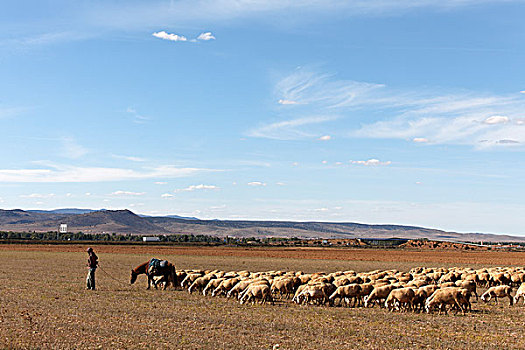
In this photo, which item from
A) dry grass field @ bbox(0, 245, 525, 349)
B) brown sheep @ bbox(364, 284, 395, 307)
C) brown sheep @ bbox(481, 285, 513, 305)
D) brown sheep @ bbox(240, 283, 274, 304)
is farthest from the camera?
brown sheep @ bbox(481, 285, 513, 305)

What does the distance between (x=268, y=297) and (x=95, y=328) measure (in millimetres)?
8561

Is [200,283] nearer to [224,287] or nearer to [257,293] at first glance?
[224,287]

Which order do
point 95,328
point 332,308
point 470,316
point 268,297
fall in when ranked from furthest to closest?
point 268,297 → point 332,308 → point 470,316 → point 95,328

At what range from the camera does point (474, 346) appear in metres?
15.3

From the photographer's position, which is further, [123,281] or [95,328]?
[123,281]

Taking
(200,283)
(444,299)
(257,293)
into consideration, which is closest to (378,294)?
(444,299)

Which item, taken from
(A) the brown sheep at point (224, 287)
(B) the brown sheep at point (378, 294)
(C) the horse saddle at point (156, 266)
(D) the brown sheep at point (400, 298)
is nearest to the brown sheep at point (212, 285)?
(A) the brown sheep at point (224, 287)

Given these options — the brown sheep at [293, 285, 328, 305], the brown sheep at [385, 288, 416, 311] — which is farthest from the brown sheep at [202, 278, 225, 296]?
the brown sheep at [385, 288, 416, 311]

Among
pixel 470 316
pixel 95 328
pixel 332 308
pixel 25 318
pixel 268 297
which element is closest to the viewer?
pixel 95 328

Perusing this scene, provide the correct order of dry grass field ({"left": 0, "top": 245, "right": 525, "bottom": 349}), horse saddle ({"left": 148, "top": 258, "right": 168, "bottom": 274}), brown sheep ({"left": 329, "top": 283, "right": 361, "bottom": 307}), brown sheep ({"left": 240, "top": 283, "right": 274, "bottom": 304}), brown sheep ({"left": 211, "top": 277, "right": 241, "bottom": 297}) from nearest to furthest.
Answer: dry grass field ({"left": 0, "top": 245, "right": 525, "bottom": 349})
brown sheep ({"left": 329, "top": 283, "right": 361, "bottom": 307})
brown sheep ({"left": 240, "top": 283, "right": 274, "bottom": 304})
brown sheep ({"left": 211, "top": 277, "right": 241, "bottom": 297})
horse saddle ({"left": 148, "top": 258, "right": 168, "bottom": 274})

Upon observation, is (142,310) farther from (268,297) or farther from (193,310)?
(268,297)

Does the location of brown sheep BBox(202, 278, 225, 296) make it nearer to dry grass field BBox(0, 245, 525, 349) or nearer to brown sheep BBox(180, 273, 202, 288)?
dry grass field BBox(0, 245, 525, 349)

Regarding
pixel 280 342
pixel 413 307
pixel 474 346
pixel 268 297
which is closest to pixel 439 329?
pixel 474 346

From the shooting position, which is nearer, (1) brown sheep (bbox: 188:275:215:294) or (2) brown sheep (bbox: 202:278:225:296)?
(2) brown sheep (bbox: 202:278:225:296)
